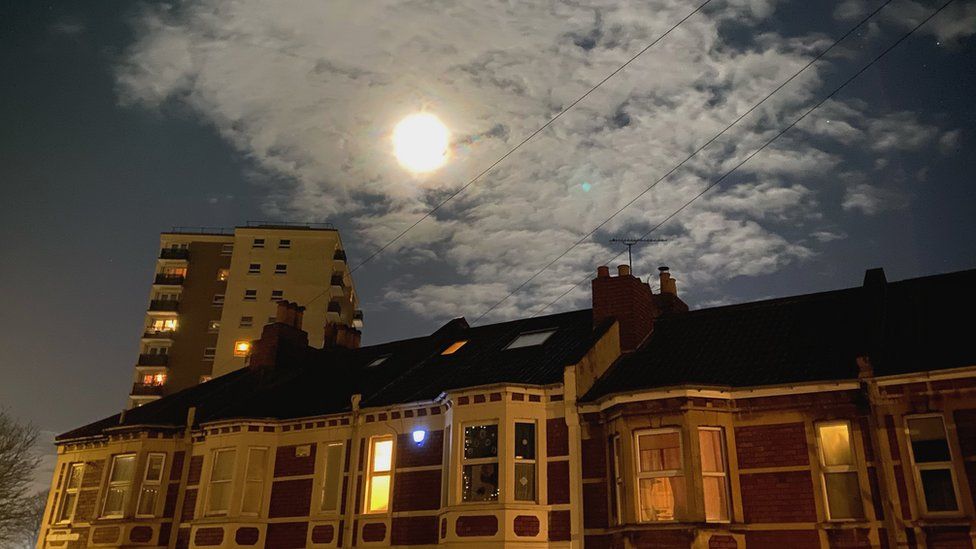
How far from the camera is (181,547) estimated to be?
24359 mm

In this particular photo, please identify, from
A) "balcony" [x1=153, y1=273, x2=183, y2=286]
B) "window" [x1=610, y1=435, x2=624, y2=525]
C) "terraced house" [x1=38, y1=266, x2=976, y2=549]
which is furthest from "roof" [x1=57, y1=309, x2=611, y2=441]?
"balcony" [x1=153, y1=273, x2=183, y2=286]

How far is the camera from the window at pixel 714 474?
54.2 feet

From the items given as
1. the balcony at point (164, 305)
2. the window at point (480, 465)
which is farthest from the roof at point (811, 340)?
the balcony at point (164, 305)

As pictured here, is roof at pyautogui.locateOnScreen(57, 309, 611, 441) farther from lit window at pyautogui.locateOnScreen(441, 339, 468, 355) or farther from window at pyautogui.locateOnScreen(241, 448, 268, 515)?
window at pyautogui.locateOnScreen(241, 448, 268, 515)

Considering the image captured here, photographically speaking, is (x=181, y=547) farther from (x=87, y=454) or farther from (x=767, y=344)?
(x=767, y=344)

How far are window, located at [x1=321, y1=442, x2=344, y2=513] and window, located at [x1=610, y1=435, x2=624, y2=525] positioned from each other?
8628mm

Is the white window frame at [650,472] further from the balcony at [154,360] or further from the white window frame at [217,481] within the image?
the balcony at [154,360]

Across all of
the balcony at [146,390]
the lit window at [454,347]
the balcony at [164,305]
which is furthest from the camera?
the balcony at [164,305]

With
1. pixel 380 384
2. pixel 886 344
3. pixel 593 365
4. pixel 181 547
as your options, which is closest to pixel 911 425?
pixel 886 344

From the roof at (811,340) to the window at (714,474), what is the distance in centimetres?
119

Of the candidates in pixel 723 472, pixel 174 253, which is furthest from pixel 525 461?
pixel 174 253

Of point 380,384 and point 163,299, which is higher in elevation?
point 163,299

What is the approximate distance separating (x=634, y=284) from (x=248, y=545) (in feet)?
45.2

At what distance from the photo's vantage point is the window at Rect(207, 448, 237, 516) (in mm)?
22969
